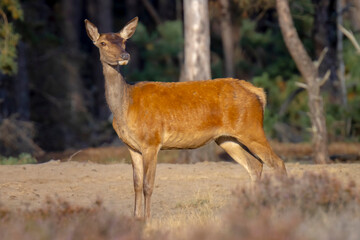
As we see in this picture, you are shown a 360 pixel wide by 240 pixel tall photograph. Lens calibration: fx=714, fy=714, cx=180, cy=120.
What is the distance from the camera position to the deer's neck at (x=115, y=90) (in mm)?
10266

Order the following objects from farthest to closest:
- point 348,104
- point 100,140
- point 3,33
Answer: point 100,140 < point 348,104 < point 3,33

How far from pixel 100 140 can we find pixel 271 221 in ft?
71.8

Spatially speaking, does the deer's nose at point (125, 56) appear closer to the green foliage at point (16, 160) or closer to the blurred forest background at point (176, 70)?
the green foliage at point (16, 160)

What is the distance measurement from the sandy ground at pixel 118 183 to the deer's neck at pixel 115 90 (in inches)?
64.3

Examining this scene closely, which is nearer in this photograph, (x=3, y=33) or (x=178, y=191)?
(x=178, y=191)

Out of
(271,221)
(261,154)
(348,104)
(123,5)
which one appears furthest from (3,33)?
(123,5)

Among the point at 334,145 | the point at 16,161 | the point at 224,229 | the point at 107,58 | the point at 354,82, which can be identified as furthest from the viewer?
the point at 354,82

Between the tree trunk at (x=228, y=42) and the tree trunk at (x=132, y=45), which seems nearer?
the tree trunk at (x=228, y=42)

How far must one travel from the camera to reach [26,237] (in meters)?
6.53

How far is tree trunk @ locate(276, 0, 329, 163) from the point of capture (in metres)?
16.4

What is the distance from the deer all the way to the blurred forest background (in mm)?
7805

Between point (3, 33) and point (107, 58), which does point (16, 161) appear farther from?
point (107, 58)

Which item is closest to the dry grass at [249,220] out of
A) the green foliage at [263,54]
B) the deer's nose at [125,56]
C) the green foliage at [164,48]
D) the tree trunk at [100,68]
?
the deer's nose at [125,56]

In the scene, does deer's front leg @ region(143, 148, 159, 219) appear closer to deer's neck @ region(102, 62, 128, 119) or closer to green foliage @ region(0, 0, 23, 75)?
deer's neck @ region(102, 62, 128, 119)
